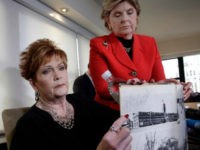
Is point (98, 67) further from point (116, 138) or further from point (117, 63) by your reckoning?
point (116, 138)

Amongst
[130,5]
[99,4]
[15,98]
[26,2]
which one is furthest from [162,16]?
[130,5]

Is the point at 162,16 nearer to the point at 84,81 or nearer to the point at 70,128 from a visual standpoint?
the point at 84,81

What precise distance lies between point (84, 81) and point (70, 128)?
86cm

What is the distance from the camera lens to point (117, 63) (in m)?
0.90

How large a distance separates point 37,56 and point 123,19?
353 millimetres

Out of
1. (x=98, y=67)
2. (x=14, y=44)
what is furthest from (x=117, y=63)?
(x=14, y=44)

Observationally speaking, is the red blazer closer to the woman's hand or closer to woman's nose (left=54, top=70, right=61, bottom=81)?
woman's nose (left=54, top=70, right=61, bottom=81)

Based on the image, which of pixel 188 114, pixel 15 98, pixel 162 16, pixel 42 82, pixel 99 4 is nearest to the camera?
pixel 188 114

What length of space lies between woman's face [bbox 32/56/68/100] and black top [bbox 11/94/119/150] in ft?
→ 0.24

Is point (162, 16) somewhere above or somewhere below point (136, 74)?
above

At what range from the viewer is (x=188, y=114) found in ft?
2.85

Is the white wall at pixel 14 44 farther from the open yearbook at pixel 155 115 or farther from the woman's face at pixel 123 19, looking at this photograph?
the open yearbook at pixel 155 115

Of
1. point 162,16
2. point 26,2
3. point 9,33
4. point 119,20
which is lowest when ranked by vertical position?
point 119,20

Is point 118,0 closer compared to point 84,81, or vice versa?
point 118,0
